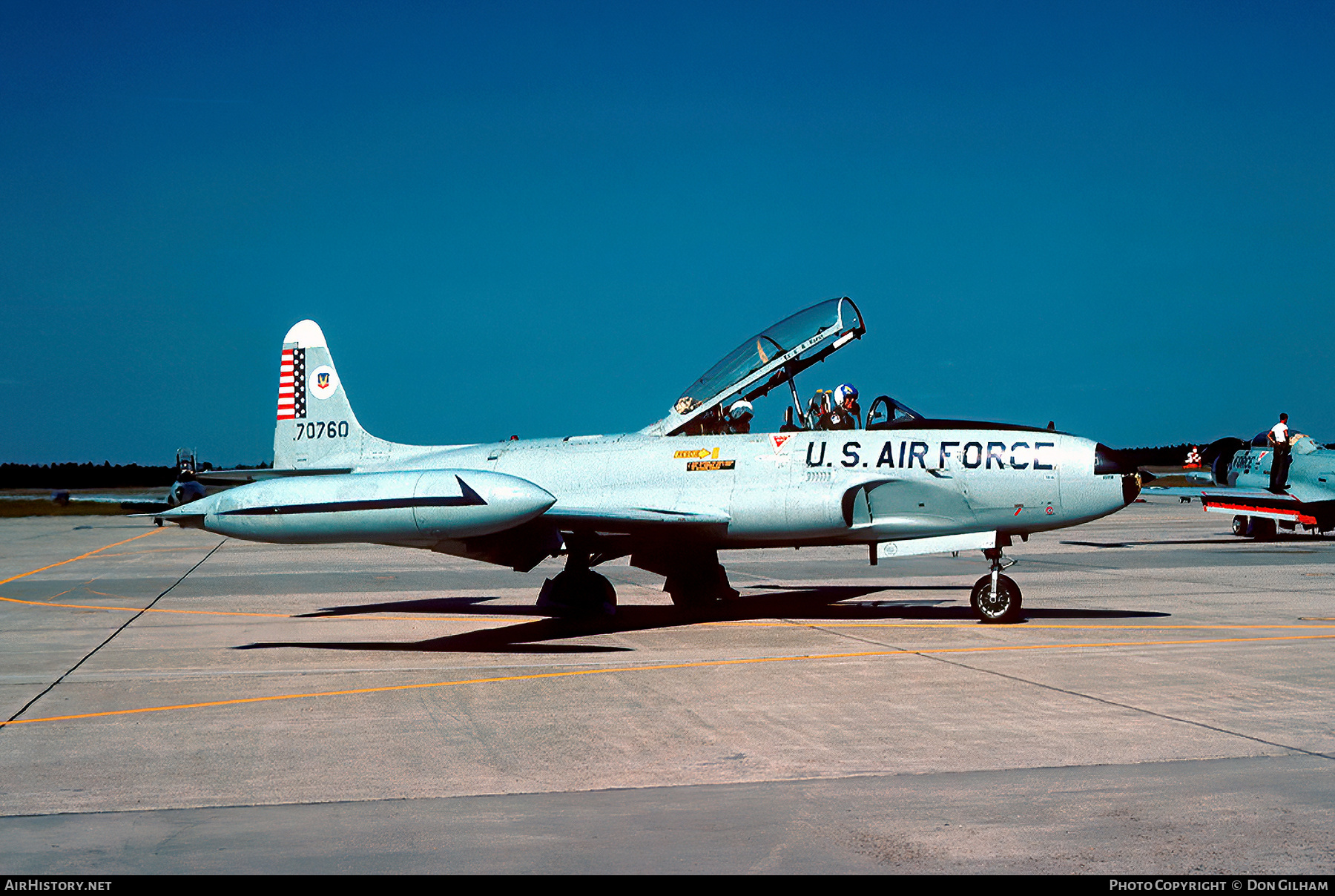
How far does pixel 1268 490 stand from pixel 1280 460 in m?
0.81

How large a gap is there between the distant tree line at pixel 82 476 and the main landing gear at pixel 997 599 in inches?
4070

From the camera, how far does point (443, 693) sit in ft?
27.7

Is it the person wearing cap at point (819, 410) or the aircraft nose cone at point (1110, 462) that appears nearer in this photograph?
the aircraft nose cone at point (1110, 462)

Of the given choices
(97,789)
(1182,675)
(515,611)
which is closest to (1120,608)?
(1182,675)

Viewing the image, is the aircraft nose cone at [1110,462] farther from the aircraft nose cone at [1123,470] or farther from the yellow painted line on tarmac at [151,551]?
the yellow painted line on tarmac at [151,551]

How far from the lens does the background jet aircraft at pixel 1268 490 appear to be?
2450cm

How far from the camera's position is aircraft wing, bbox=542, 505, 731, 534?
11.6 m

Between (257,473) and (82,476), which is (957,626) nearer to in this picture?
(257,473)

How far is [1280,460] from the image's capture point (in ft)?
82.9

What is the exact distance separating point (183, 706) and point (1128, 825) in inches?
253

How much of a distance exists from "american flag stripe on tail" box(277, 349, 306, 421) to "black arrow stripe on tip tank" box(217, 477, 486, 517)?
5.59 m

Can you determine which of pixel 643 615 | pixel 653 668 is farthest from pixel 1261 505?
pixel 653 668

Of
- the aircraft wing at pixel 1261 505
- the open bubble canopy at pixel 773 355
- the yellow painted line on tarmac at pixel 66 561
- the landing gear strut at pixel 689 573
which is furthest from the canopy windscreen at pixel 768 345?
the aircraft wing at pixel 1261 505

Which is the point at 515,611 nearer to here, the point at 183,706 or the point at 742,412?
the point at 742,412
